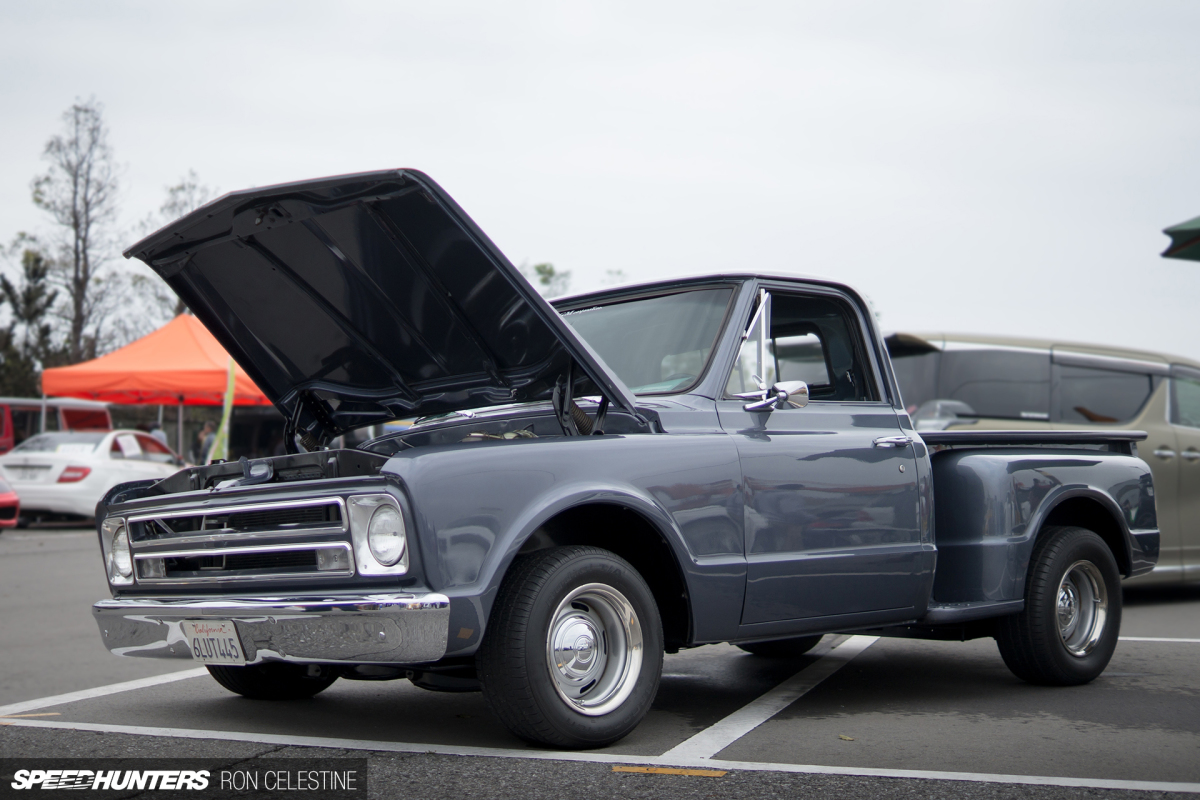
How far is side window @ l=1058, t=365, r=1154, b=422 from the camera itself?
1081 cm

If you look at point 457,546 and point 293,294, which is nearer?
point 457,546

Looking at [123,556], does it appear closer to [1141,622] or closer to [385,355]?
[385,355]

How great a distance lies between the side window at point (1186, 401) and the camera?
1048cm

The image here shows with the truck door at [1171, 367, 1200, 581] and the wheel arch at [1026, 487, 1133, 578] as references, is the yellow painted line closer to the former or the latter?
the wheel arch at [1026, 487, 1133, 578]

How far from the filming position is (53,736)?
4547mm

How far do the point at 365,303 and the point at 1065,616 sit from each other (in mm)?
3687

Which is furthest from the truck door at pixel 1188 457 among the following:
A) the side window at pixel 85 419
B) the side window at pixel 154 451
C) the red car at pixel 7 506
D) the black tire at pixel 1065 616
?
the side window at pixel 85 419

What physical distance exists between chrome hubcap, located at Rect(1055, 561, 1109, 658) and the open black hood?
8.96 ft

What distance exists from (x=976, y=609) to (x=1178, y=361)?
6.66 metres

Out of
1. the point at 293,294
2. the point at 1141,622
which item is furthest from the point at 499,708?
the point at 1141,622

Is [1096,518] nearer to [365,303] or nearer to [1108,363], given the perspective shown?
[365,303]

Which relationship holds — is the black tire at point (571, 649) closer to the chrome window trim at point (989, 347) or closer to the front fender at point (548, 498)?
the front fender at point (548, 498)

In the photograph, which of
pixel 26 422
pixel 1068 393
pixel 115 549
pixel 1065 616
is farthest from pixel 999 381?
pixel 26 422

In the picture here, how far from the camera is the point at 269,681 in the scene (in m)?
5.20
